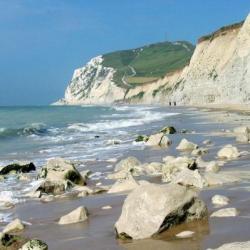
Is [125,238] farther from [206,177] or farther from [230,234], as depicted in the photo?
[206,177]

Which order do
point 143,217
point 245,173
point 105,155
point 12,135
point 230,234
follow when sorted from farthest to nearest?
point 12,135, point 105,155, point 245,173, point 143,217, point 230,234

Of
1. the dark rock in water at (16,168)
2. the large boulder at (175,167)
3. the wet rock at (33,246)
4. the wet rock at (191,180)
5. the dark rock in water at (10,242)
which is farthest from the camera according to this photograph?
the dark rock in water at (16,168)

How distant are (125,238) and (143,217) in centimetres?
39

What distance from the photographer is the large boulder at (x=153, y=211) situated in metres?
7.22

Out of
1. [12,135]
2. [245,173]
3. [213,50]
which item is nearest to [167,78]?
[213,50]

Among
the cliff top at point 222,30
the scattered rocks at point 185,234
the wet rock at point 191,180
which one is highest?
the cliff top at point 222,30

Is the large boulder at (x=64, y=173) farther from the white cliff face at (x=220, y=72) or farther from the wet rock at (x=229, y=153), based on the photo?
the white cliff face at (x=220, y=72)

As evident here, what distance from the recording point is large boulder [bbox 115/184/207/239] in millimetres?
7223

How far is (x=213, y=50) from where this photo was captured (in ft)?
305

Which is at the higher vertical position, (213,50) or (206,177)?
(213,50)

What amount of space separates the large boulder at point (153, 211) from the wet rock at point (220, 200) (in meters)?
1.44

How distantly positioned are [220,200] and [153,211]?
Result: 2.18 meters

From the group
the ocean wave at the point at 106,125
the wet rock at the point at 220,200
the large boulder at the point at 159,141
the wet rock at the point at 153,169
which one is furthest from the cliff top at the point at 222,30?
the wet rock at the point at 220,200

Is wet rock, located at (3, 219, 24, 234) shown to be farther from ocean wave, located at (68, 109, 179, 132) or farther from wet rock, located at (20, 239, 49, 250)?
ocean wave, located at (68, 109, 179, 132)
